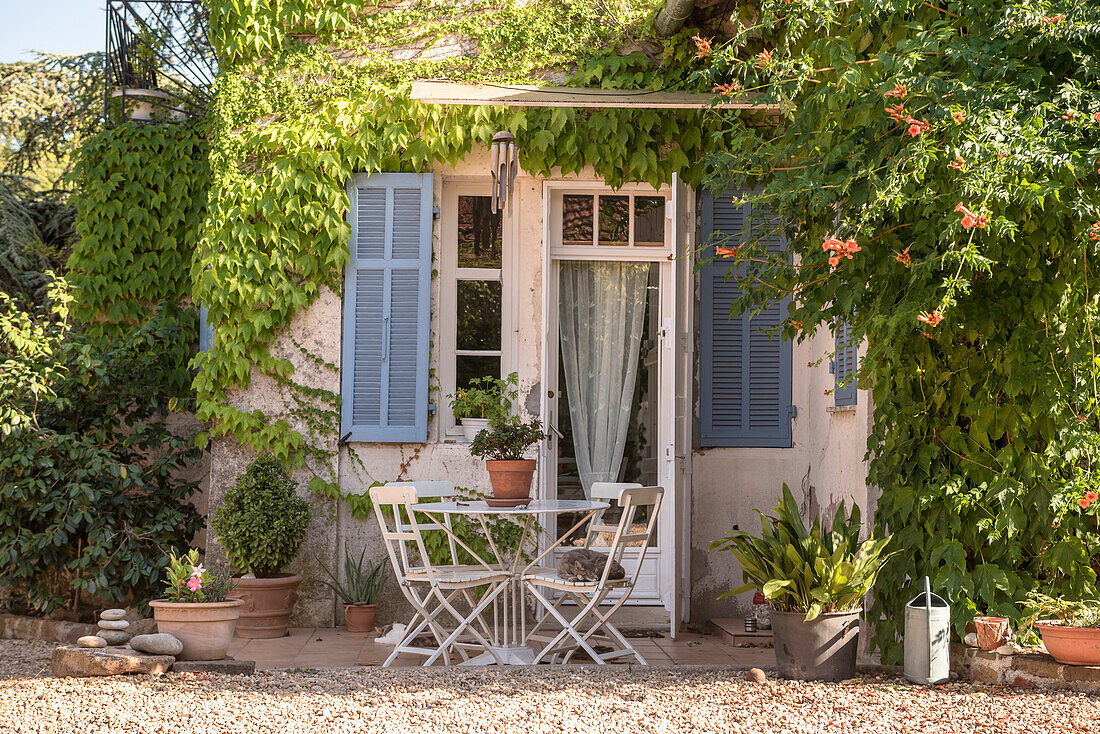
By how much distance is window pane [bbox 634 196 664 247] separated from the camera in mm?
6309

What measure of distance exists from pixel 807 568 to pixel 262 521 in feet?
10.1

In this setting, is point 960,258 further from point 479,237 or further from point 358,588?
point 358,588

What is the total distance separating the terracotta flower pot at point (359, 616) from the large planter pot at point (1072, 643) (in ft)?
11.5

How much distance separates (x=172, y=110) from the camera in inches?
267

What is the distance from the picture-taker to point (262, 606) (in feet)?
18.2

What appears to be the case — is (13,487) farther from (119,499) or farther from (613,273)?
(613,273)

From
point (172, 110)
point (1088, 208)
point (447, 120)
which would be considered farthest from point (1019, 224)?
point (172, 110)

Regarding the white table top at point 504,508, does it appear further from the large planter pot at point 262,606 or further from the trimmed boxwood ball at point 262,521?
the large planter pot at point 262,606

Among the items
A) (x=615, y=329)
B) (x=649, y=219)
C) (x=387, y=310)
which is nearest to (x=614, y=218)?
(x=649, y=219)

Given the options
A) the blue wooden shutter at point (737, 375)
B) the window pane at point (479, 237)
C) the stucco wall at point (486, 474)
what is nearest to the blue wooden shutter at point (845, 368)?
the stucco wall at point (486, 474)

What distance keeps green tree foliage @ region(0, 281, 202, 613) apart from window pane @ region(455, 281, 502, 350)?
67.4 inches

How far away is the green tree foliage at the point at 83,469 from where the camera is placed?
18.1 feet

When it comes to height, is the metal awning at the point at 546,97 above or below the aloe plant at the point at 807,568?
above

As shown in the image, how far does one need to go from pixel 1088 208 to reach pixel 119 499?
4923 millimetres
